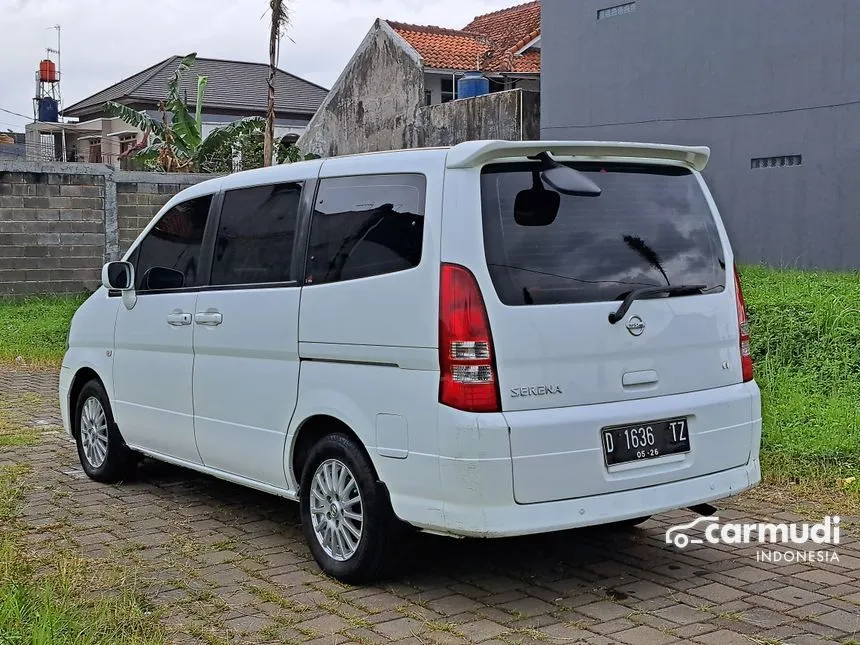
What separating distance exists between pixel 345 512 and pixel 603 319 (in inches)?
57.6

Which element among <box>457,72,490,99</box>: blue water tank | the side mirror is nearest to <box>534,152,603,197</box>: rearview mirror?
the side mirror

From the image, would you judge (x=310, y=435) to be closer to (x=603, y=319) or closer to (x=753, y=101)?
(x=603, y=319)

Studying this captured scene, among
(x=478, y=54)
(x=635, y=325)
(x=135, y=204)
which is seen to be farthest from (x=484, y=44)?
(x=635, y=325)

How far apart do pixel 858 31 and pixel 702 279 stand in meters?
11.3

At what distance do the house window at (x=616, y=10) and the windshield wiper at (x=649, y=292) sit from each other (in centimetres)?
1467

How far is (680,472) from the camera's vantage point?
4715 millimetres

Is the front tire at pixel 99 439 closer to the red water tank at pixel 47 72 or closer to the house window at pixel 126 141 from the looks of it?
the house window at pixel 126 141

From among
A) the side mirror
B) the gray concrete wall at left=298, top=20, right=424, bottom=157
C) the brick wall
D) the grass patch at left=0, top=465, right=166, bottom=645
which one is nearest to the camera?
the grass patch at left=0, top=465, right=166, bottom=645

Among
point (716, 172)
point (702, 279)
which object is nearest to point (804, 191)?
point (716, 172)

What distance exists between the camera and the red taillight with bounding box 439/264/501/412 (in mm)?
4324

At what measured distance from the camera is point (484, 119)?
23.5m

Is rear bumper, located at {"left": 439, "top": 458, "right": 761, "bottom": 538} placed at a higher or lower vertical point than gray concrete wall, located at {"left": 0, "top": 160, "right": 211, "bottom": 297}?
lower

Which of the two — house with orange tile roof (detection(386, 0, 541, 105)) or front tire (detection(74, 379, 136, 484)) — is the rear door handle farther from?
house with orange tile roof (detection(386, 0, 541, 105))

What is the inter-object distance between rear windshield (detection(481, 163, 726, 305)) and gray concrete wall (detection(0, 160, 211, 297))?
50.7 ft
